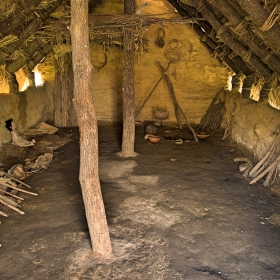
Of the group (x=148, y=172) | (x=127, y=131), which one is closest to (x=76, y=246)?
(x=148, y=172)

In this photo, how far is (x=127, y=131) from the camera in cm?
742

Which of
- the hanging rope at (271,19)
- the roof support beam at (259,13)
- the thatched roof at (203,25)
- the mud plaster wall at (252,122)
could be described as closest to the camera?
the hanging rope at (271,19)

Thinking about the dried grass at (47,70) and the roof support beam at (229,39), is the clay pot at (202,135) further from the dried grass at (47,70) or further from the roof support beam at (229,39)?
the dried grass at (47,70)

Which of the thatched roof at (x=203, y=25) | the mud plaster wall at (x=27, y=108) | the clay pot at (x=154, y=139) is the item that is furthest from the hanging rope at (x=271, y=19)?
the mud plaster wall at (x=27, y=108)

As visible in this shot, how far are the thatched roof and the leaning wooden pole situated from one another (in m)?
2.65

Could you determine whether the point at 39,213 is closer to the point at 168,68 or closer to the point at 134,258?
the point at 134,258

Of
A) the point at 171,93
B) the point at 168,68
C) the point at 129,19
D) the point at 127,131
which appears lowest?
the point at 127,131

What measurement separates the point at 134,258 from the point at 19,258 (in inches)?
57.1

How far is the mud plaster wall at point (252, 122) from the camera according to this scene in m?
6.45

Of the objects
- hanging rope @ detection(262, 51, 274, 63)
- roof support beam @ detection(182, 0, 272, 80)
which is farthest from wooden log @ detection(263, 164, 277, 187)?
roof support beam @ detection(182, 0, 272, 80)

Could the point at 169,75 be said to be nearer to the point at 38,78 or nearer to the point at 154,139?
the point at 154,139

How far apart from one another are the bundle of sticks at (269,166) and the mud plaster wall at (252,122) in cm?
30

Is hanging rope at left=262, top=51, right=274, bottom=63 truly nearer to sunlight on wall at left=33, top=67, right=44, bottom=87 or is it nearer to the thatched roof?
the thatched roof

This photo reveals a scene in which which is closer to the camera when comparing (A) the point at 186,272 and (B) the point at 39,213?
(A) the point at 186,272
